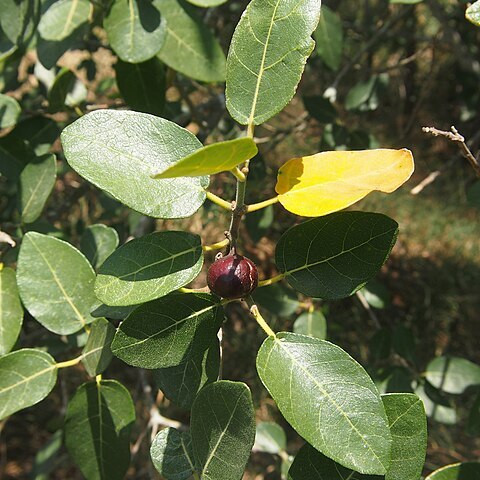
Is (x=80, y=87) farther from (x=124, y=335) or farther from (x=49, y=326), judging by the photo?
(x=124, y=335)

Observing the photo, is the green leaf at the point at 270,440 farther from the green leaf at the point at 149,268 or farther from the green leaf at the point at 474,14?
the green leaf at the point at 474,14

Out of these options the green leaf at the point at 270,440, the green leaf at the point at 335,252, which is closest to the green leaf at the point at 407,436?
the green leaf at the point at 335,252

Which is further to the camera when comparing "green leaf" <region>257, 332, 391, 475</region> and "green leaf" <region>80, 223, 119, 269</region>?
"green leaf" <region>80, 223, 119, 269</region>

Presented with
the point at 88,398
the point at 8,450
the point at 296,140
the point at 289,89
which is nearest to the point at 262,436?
the point at 88,398

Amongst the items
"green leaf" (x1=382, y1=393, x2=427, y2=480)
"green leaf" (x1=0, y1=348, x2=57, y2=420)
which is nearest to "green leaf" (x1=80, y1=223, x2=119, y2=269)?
"green leaf" (x1=0, y1=348, x2=57, y2=420)

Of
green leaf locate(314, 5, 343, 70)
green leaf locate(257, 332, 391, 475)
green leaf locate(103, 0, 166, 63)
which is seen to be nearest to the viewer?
green leaf locate(257, 332, 391, 475)

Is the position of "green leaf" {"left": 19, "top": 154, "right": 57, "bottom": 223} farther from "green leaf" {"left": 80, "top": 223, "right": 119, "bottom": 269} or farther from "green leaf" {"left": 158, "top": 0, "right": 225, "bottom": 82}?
"green leaf" {"left": 158, "top": 0, "right": 225, "bottom": 82}
